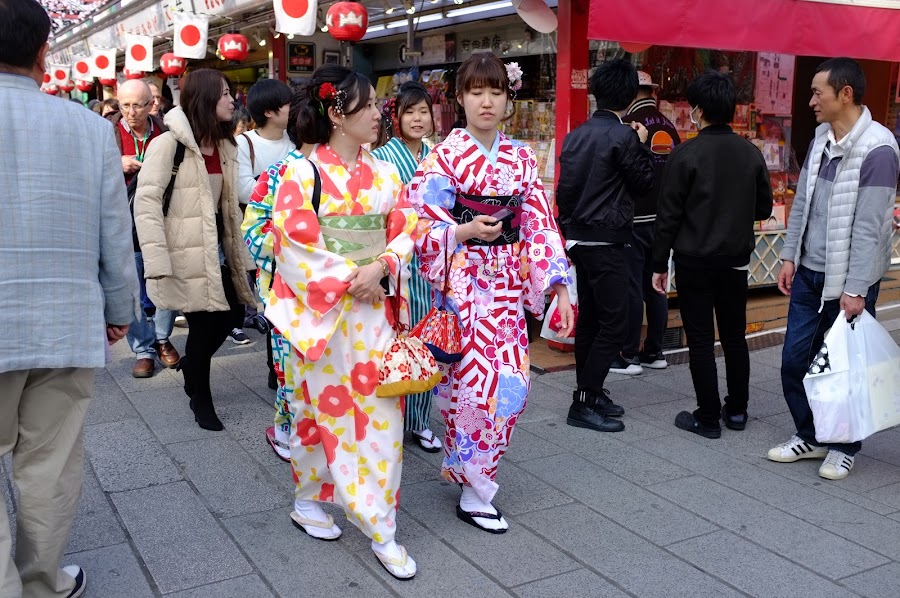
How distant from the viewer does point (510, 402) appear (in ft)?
11.1

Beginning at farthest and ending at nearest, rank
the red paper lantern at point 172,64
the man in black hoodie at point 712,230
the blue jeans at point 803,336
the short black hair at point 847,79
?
the red paper lantern at point 172,64, the man in black hoodie at point 712,230, the blue jeans at point 803,336, the short black hair at point 847,79

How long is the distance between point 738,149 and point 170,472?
325cm

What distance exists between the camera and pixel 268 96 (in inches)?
201

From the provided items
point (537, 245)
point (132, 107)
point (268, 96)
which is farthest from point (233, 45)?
point (537, 245)

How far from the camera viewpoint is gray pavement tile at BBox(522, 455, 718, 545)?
11.3 ft

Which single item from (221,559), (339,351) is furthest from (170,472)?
(339,351)

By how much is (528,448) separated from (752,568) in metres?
1.46

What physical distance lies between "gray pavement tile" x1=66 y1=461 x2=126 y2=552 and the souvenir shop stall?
3.53m

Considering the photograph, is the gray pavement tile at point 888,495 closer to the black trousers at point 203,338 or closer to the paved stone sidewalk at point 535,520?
the paved stone sidewalk at point 535,520

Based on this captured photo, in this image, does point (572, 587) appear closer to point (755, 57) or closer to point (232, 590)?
point (232, 590)

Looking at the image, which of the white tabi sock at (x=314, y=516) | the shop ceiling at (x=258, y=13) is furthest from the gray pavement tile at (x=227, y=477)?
the shop ceiling at (x=258, y=13)

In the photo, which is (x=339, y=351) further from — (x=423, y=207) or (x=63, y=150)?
(x=63, y=150)

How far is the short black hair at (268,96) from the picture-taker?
16.7 ft

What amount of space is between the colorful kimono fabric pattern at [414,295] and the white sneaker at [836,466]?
76.4 inches
